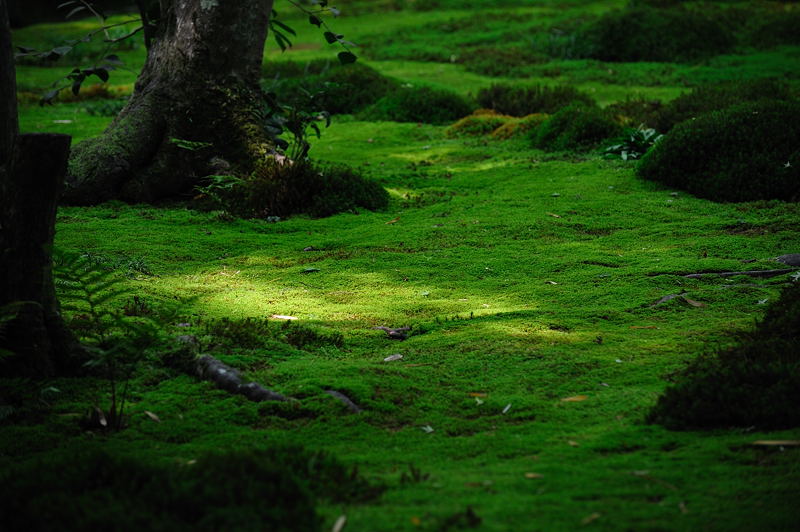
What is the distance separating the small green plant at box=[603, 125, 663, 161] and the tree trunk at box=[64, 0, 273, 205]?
457cm

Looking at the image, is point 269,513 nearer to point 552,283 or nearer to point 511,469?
point 511,469

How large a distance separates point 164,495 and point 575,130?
965 cm

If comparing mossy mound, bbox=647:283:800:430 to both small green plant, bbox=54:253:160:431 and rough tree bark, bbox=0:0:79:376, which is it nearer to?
small green plant, bbox=54:253:160:431

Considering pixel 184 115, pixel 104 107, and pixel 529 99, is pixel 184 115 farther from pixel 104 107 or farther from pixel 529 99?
pixel 529 99

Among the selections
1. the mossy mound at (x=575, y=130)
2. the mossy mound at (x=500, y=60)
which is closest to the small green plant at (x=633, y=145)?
the mossy mound at (x=575, y=130)

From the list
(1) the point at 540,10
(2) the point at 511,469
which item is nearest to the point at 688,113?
(2) the point at 511,469

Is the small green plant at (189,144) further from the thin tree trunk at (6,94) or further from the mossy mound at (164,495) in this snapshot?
the mossy mound at (164,495)

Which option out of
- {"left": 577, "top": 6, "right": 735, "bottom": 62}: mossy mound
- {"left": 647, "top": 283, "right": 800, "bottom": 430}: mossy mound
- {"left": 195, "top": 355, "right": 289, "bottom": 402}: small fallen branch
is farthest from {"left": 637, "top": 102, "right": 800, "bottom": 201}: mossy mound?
{"left": 577, "top": 6, "right": 735, "bottom": 62}: mossy mound

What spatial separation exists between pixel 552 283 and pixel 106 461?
4.17 metres

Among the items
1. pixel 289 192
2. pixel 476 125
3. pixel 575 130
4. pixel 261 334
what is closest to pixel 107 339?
pixel 261 334

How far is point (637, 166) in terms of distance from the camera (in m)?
9.77

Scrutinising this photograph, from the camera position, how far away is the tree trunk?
8.84 m

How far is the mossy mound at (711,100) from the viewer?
1109 cm

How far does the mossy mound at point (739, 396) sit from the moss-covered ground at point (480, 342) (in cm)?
A: 10
